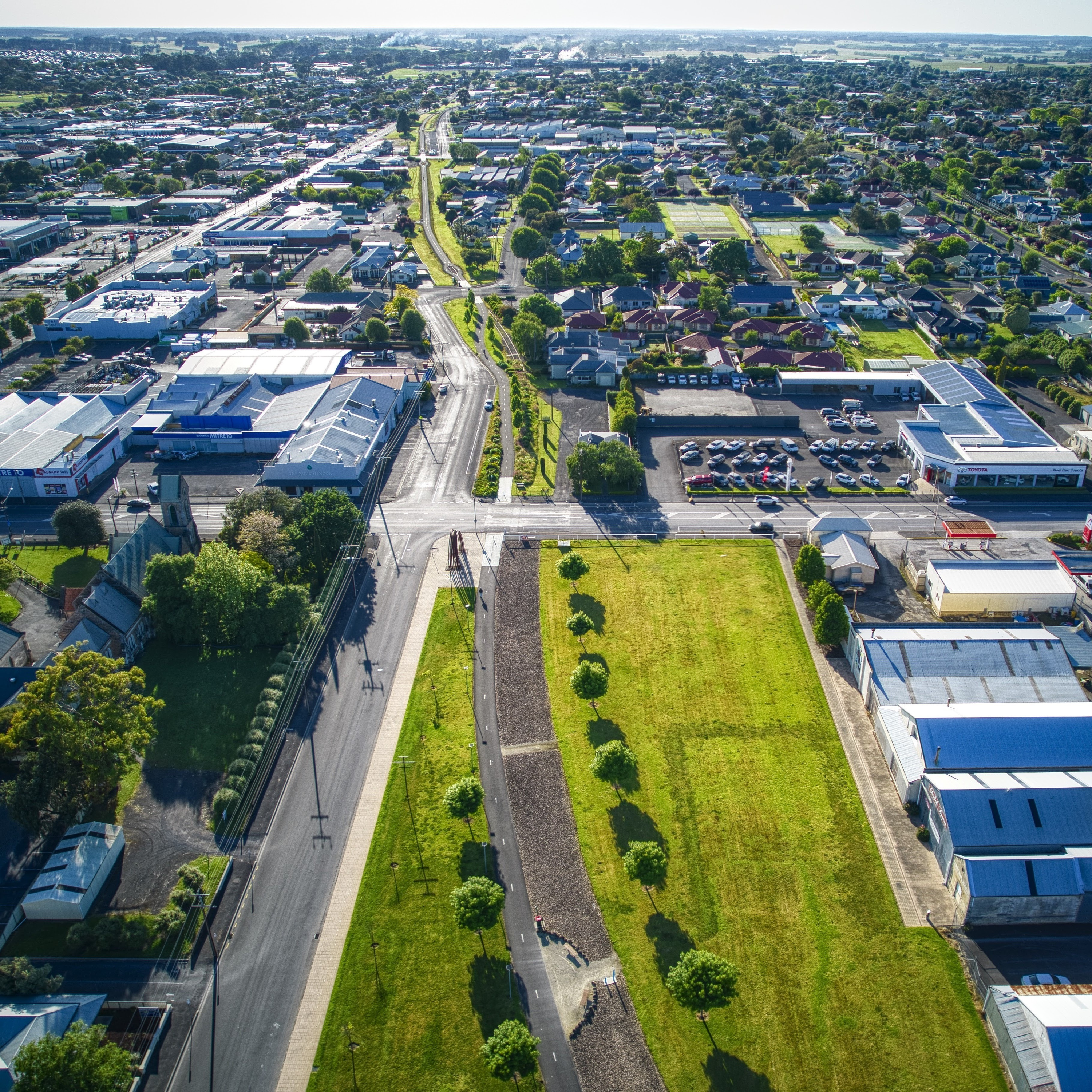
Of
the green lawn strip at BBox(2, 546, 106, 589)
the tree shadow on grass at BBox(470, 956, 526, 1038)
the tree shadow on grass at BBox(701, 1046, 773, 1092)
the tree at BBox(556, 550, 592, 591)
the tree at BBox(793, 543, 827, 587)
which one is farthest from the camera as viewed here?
the green lawn strip at BBox(2, 546, 106, 589)

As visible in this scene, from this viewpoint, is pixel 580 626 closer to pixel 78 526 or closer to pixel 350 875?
pixel 350 875

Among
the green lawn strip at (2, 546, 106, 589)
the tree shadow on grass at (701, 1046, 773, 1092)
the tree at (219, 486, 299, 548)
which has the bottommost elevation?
the green lawn strip at (2, 546, 106, 589)

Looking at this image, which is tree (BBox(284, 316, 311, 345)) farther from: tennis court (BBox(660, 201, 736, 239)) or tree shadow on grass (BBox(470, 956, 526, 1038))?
tree shadow on grass (BBox(470, 956, 526, 1038))

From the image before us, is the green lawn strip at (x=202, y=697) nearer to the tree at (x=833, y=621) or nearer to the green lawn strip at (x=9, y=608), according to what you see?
the green lawn strip at (x=9, y=608)

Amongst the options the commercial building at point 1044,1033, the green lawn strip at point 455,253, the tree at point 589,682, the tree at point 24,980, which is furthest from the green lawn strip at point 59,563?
the green lawn strip at point 455,253

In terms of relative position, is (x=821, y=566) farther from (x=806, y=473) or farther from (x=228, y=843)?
(x=228, y=843)

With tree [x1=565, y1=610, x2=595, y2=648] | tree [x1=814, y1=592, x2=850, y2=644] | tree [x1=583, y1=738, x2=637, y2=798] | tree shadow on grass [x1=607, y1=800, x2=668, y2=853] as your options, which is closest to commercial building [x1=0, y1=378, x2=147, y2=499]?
tree [x1=565, y1=610, x2=595, y2=648]
